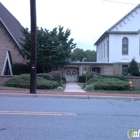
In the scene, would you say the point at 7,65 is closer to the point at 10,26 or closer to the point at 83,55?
the point at 10,26

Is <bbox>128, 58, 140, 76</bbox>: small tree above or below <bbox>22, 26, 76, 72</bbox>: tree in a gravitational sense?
below

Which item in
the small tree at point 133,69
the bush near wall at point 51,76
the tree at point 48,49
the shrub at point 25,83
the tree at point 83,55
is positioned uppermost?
the tree at point 83,55

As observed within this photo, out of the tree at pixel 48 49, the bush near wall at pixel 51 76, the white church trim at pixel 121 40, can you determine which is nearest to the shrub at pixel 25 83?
the bush near wall at pixel 51 76

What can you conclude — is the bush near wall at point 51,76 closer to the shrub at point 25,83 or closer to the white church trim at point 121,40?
the shrub at point 25,83

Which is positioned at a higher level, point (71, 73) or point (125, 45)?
point (125, 45)

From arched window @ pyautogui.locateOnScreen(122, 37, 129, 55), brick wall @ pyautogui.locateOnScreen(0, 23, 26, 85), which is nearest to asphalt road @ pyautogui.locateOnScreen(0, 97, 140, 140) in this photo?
brick wall @ pyautogui.locateOnScreen(0, 23, 26, 85)

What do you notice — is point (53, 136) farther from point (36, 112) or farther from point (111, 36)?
point (111, 36)

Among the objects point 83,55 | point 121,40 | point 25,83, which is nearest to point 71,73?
point 121,40

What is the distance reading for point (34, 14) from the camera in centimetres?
1712

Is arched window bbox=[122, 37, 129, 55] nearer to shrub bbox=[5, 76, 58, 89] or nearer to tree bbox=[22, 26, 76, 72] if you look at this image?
tree bbox=[22, 26, 76, 72]

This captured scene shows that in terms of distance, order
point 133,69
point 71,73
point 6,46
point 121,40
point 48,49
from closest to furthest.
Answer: point 48,49, point 6,46, point 133,69, point 121,40, point 71,73

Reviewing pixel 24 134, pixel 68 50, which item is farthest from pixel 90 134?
pixel 68 50

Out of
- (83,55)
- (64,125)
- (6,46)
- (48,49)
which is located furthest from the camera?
(83,55)

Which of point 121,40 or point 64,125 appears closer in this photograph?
point 64,125
